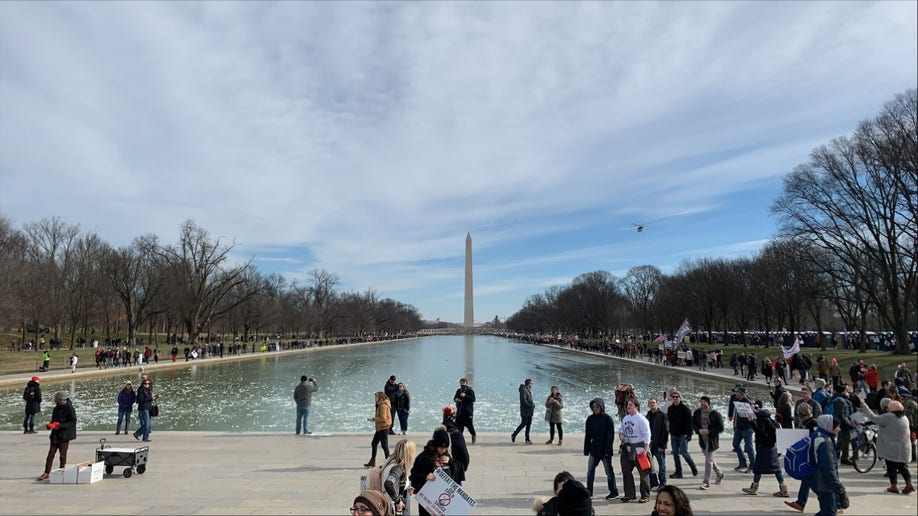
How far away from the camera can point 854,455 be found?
1116 cm

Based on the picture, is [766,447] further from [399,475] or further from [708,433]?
[399,475]

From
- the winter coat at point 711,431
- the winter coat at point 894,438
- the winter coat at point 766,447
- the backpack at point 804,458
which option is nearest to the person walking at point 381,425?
the winter coat at point 711,431

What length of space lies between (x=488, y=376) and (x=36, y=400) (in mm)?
25310

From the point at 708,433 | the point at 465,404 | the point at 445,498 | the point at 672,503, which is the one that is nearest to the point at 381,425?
the point at 465,404

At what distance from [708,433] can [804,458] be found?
258 centimetres

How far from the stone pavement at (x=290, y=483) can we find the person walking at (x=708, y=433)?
0.85 feet

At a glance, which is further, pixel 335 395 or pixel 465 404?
pixel 335 395

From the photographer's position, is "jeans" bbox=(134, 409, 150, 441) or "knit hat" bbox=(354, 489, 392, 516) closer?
"knit hat" bbox=(354, 489, 392, 516)

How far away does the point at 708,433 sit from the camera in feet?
32.6

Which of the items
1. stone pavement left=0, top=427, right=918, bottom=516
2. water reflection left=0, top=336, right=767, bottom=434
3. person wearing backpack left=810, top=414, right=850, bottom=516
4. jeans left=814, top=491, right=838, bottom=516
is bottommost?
water reflection left=0, top=336, right=767, bottom=434

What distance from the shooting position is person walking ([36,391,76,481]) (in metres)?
10.5

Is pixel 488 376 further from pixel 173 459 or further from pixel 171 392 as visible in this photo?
pixel 173 459

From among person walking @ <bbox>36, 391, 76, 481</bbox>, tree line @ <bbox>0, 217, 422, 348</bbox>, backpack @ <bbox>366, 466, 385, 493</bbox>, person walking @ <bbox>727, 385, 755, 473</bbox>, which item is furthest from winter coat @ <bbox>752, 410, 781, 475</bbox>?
tree line @ <bbox>0, 217, 422, 348</bbox>

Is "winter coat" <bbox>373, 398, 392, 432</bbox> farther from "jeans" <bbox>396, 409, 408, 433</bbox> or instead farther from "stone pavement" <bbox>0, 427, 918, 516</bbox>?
"jeans" <bbox>396, 409, 408, 433</bbox>
